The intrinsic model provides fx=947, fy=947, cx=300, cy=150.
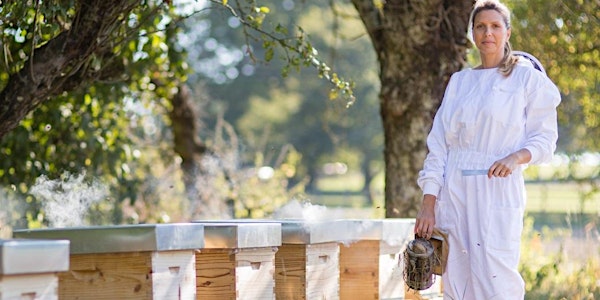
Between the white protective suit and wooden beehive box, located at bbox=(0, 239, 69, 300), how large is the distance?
1.57 metres

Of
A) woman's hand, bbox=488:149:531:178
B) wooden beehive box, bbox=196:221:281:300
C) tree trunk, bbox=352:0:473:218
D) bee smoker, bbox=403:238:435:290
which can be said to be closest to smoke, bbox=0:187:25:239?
tree trunk, bbox=352:0:473:218

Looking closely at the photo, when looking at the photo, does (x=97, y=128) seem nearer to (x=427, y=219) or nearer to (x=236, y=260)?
(x=236, y=260)

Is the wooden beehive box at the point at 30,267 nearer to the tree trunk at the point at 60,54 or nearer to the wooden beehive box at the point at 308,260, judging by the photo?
the wooden beehive box at the point at 308,260

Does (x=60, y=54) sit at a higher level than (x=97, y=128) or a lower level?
higher

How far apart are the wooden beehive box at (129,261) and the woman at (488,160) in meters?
0.97

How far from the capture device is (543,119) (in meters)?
3.56

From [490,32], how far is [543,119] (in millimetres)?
393

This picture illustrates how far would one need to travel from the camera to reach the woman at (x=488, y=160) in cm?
348

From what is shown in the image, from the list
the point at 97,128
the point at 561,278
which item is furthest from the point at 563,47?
the point at 97,128

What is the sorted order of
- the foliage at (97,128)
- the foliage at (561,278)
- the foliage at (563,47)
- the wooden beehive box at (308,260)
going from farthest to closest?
the foliage at (563,47)
the foliage at (97,128)
the foliage at (561,278)
the wooden beehive box at (308,260)

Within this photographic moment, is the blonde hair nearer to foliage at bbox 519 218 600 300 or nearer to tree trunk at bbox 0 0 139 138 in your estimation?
tree trunk at bbox 0 0 139 138

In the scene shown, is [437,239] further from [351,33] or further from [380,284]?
[351,33]

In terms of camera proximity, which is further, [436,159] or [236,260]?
[436,159]

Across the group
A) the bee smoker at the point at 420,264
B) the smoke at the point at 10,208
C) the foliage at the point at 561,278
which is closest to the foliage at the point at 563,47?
the foliage at the point at 561,278
